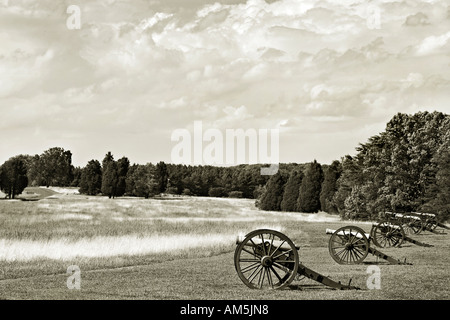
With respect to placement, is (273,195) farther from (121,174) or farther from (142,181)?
(121,174)

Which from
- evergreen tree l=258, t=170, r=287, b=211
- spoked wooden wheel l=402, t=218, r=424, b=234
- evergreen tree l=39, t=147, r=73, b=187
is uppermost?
evergreen tree l=39, t=147, r=73, b=187

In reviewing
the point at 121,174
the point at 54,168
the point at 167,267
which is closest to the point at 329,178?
the point at 121,174

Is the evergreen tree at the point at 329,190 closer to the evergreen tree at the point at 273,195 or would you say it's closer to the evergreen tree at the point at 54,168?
the evergreen tree at the point at 273,195

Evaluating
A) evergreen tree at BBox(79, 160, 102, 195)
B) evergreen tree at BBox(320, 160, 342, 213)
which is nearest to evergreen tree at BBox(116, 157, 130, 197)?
evergreen tree at BBox(79, 160, 102, 195)

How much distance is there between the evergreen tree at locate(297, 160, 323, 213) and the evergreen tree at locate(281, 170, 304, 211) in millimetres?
1453

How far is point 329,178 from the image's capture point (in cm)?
6325

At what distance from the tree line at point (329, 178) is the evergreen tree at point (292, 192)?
126 mm

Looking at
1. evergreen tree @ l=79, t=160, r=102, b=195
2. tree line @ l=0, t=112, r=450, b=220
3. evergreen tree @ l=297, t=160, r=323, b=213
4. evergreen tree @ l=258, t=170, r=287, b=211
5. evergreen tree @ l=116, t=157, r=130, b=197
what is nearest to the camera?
tree line @ l=0, t=112, r=450, b=220

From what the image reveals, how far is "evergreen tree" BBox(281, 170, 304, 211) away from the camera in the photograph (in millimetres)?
66188

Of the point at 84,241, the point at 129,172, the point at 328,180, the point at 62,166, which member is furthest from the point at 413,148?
the point at 62,166

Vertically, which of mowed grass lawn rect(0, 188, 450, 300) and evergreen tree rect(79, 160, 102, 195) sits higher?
evergreen tree rect(79, 160, 102, 195)

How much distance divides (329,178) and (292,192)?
18.3 feet

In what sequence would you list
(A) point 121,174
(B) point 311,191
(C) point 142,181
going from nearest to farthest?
(B) point 311,191 < (A) point 121,174 < (C) point 142,181

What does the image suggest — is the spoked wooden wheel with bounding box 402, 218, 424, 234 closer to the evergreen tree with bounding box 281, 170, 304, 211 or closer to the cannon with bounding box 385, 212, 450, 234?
the cannon with bounding box 385, 212, 450, 234
